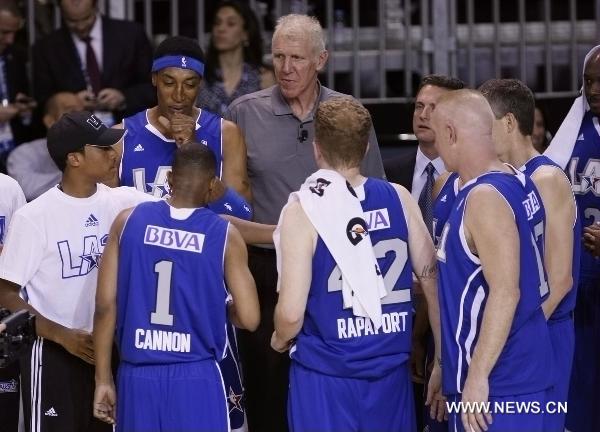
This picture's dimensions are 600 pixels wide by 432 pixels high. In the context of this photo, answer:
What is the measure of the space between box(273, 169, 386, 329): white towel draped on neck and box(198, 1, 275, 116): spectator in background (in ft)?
11.0

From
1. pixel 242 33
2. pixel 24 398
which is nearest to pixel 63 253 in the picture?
pixel 24 398

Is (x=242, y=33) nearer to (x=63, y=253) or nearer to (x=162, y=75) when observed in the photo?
(x=162, y=75)

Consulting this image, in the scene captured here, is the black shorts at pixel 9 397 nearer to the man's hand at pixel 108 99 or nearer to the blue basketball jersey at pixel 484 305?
the blue basketball jersey at pixel 484 305

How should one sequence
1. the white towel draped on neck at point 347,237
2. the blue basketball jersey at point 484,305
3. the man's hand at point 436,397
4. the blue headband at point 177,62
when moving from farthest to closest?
the blue headband at point 177,62, the man's hand at point 436,397, the white towel draped on neck at point 347,237, the blue basketball jersey at point 484,305

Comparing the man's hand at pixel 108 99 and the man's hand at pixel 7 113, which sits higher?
the man's hand at pixel 108 99

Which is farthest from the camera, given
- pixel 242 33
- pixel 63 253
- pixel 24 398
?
pixel 242 33

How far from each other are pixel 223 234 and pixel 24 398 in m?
1.47

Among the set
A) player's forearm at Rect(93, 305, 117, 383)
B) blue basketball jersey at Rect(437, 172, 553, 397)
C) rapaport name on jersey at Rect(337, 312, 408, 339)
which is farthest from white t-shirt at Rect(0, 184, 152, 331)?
blue basketball jersey at Rect(437, 172, 553, 397)

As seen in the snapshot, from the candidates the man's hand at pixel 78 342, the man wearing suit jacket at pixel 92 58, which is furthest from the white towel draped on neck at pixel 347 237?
the man wearing suit jacket at pixel 92 58

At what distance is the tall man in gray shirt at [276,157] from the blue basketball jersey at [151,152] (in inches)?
9.8

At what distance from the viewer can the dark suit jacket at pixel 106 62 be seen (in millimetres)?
8453

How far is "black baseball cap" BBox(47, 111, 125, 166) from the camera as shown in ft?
18.2

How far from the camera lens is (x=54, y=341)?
5496mm

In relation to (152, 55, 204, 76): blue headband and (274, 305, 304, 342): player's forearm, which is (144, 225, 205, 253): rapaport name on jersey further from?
(152, 55, 204, 76): blue headband
